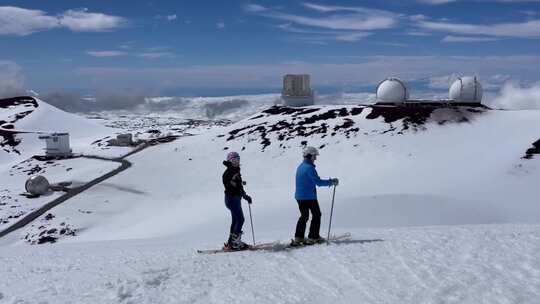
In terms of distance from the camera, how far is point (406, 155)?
112 ft

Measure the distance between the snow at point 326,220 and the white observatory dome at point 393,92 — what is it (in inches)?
138

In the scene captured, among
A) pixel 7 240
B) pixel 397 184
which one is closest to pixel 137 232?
pixel 7 240

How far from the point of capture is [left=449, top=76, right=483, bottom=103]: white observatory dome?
1858 inches

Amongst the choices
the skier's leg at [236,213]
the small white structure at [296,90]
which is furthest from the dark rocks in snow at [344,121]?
the skier's leg at [236,213]

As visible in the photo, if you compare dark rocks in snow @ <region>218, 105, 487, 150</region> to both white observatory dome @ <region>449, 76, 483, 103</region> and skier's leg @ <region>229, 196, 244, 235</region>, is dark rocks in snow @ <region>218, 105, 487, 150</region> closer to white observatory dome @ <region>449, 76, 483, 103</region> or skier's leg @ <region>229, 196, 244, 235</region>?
white observatory dome @ <region>449, 76, 483, 103</region>

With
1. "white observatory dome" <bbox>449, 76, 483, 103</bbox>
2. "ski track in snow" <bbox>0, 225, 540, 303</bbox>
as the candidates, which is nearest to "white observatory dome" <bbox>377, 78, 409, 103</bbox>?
"white observatory dome" <bbox>449, 76, 483, 103</bbox>

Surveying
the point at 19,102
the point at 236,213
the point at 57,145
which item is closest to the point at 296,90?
the point at 57,145

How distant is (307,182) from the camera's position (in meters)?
11.8

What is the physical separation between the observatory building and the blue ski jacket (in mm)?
37743

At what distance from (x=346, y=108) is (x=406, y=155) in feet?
48.1

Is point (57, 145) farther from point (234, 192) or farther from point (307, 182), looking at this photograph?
point (307, 182)

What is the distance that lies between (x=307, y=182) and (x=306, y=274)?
2956 mm

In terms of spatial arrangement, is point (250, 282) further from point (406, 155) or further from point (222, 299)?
point (406, 155)

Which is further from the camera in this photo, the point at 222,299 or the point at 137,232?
the point at 137,232
